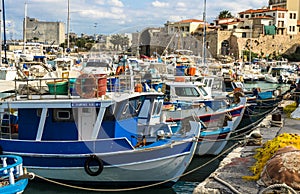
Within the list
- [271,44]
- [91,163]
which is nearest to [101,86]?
[91,163]

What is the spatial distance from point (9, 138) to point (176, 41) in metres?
26.6

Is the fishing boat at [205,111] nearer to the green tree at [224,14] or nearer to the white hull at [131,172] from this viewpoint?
the white hull at [131,172]

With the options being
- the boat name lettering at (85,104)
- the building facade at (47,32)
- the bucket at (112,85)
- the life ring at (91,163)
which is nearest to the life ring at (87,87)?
the boat name lettering at (85,104)

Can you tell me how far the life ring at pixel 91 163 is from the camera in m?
9.47

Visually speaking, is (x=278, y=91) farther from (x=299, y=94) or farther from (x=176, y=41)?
(x=176, y=41)

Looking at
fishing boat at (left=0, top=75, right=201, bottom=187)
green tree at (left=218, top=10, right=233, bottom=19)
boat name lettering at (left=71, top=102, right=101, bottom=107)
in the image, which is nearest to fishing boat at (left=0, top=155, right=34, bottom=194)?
fishing boat at (left=0, top=75, right=201, bottom=187)

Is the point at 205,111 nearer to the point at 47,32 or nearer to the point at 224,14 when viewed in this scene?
the point at 224,14

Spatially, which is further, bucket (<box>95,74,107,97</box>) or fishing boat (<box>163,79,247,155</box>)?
fishing boat (<box>163,79,247,155</box>)

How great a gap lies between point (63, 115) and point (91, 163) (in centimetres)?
137

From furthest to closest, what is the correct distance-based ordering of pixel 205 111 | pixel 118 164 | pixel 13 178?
pixel 205 111, pixel 118 164, pixel 13 178

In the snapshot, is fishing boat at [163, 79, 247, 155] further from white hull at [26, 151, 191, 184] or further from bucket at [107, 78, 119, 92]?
white hull at [26, 151, 191, 184]

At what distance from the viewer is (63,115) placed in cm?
Result: 977

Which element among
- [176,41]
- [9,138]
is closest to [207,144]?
[9,138]

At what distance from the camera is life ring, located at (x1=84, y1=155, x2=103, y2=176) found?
9467mm
